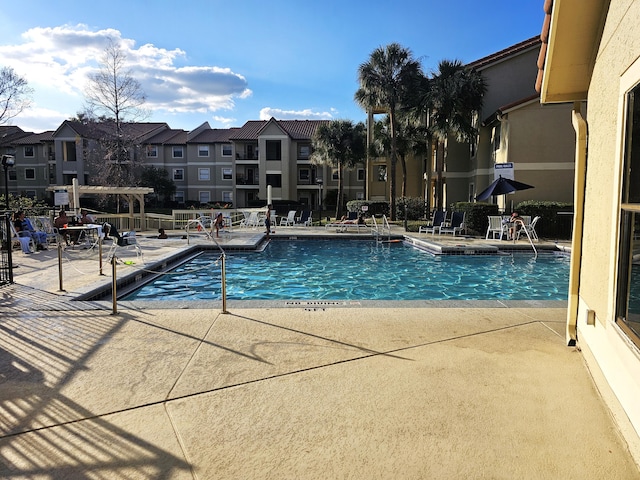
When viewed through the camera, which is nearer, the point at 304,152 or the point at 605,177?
the point at 605,177

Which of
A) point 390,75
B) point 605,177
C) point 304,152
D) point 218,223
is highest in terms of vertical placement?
point 390,75

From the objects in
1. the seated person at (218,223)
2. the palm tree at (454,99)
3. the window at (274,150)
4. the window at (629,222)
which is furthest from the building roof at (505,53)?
the window at (629,222)

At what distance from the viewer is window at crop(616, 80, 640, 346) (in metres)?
2.93

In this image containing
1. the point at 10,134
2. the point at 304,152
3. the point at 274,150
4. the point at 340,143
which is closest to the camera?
the point at 340,143

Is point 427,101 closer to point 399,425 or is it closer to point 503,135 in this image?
point 503,135

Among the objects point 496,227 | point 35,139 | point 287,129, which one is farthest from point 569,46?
point 35,139

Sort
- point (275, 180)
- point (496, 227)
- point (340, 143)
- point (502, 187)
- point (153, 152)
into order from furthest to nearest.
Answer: point (153, 152)
point (275, 180)
point (340, 143)
point (496, 227)
point (502, 187)

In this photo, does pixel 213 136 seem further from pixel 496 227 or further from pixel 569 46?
pixel 569 46

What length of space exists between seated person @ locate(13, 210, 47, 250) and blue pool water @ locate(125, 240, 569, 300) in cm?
449

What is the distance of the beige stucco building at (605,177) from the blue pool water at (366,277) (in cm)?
472

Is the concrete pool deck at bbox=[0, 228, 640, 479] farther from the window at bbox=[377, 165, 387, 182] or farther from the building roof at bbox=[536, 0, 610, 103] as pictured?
the window at bbox=[377, 165, 387, 182]

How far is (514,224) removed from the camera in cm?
1600

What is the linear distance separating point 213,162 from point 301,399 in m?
43.7

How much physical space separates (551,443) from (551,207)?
1642 cm
